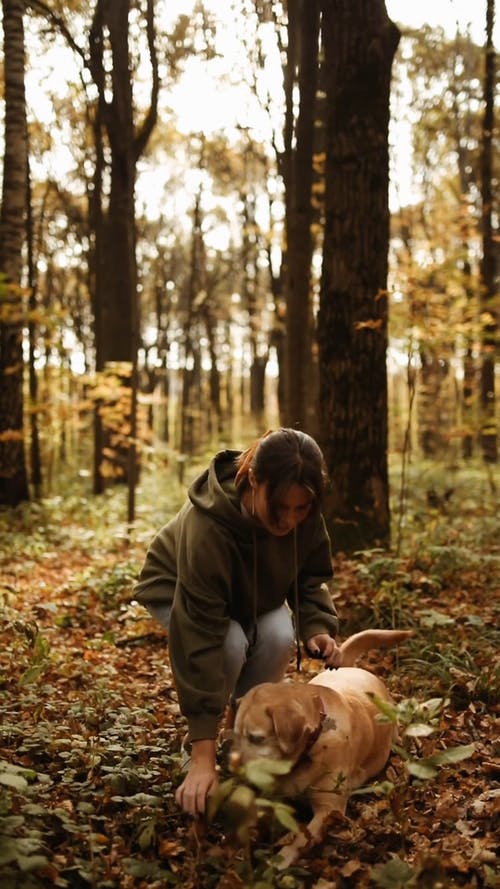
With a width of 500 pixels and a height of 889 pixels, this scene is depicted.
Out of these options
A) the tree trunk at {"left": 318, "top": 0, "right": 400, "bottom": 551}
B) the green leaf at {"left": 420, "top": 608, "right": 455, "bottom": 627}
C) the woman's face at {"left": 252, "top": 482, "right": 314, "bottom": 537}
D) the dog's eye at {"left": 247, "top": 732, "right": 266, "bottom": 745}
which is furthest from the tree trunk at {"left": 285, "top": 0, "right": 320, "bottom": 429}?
the dog's eye at {"left": 247, "top": 732, "right": 266, "bottom": 745}

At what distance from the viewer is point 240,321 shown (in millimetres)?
32812

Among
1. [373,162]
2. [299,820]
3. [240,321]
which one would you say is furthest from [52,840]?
[240,321]

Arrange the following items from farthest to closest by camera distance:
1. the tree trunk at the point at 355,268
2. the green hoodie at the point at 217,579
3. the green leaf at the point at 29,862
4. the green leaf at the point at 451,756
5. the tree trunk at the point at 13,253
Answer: the tree trunk at the point at 13,253
the tree trunk at the point at 355,268
the green hoodie at the point at 217,579
the green leaf at the point at 451,756
the green leaf at the point at 29,862

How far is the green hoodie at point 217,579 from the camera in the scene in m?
→ 2.80

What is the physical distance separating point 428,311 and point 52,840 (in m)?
6.56

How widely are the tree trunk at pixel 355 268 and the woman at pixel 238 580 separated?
10.1 feet

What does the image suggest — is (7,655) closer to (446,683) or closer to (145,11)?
(446,683)

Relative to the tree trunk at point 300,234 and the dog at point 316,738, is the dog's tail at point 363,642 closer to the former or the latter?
the dog at point 316,738

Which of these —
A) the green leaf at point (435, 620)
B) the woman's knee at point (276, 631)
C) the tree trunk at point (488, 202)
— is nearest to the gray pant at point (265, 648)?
the woman's knee at point (276, 631)

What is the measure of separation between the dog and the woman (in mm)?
187

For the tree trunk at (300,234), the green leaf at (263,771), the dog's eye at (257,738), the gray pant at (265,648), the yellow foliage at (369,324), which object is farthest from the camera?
the tree trunk at (300,234)

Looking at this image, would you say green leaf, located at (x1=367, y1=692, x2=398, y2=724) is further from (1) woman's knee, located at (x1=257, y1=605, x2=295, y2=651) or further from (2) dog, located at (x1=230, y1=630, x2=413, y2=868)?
(1) woman's knee, located at (x1=257, y1=605, x2=295, y2=651)

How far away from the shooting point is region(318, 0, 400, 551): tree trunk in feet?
20.7

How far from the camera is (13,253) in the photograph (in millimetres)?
10102
